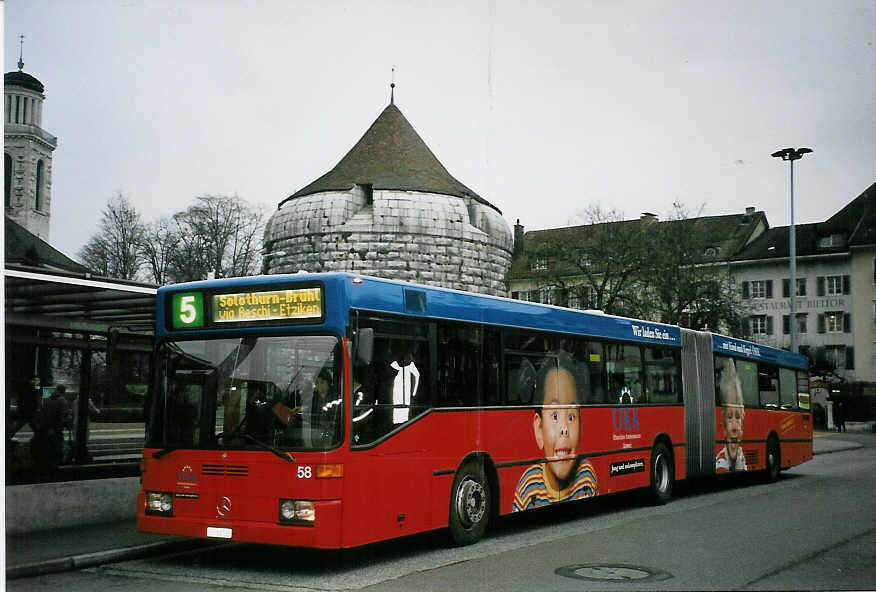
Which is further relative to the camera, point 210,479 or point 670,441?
point 670,441

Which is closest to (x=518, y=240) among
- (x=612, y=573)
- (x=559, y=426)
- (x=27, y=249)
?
(x=27, y=249)

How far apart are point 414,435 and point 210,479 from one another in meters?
1.91

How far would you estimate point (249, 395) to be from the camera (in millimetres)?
8883

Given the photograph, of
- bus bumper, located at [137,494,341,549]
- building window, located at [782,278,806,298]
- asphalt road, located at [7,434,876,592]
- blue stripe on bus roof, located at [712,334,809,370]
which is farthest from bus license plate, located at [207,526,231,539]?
building window, located at [782,278,806,298]

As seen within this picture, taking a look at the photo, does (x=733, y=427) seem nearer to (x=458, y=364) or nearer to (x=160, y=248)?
(x=458, y=364)

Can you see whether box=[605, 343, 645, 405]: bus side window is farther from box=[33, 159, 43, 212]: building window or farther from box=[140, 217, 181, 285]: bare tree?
box=[140, 217, 181, 285]: bare tree

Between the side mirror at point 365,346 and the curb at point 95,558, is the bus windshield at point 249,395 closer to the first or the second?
the side mirror at point 365,346

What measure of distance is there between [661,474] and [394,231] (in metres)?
38.9

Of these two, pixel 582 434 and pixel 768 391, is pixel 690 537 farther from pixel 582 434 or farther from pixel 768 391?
pixel 768 391

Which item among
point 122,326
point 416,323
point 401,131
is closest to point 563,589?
point 416,323

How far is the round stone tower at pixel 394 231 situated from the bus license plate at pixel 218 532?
4204 centimetres

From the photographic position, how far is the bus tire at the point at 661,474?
14.7 meters

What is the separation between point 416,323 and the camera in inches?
385

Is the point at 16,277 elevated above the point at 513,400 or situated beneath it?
elevated above
